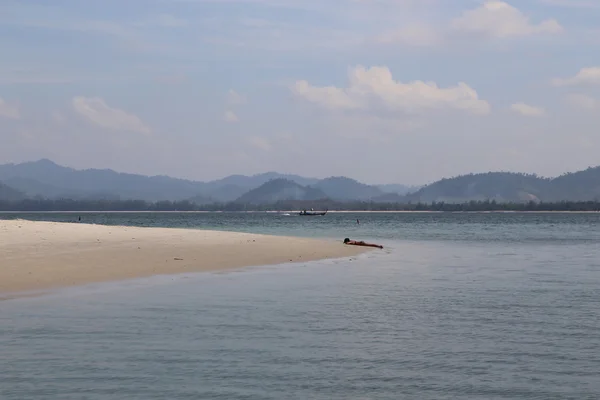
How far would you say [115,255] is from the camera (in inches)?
1577

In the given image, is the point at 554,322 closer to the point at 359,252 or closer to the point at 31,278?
the point at 31,278

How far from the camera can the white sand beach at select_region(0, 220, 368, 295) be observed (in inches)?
1199

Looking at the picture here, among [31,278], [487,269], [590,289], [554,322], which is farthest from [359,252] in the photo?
[554,322]

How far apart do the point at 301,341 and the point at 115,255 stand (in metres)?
24.1

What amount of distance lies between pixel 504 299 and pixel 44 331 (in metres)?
16.3

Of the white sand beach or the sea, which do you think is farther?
the white sand beach

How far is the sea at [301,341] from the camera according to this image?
13883 millimetres

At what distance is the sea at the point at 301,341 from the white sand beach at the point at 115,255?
103 inches

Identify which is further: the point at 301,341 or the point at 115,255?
the point at 115,255

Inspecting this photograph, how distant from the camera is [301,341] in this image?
→ 18172mm

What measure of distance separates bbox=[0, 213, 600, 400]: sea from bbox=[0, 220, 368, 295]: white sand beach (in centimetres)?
261

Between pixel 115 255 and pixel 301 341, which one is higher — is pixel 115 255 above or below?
above

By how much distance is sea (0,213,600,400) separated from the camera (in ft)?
45.5

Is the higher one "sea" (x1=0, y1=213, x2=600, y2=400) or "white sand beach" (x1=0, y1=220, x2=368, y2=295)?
"white sand beach" (x1=0, y1=220, x2=368, y2=295)
